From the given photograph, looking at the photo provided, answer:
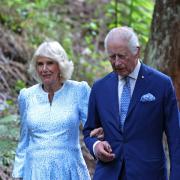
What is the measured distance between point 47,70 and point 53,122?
50cm

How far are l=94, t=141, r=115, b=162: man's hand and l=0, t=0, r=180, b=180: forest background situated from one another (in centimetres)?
261

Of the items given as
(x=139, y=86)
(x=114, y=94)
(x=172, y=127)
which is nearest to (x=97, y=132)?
(x=114, y=94)

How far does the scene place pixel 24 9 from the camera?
1511 cm

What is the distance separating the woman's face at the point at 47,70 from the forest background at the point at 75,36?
1.92 meters

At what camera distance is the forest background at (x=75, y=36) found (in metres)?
7.54

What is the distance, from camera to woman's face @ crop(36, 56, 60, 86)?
19.7 ft

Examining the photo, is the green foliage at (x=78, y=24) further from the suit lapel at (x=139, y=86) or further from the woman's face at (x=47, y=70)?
the suit lapel at (x=139, y=86)

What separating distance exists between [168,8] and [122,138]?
2.82m

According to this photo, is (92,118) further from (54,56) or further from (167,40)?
(167,40)

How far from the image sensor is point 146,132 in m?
5.07

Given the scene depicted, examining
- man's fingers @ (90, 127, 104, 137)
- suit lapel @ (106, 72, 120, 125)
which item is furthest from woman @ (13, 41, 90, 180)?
suit lapel @ (106, 72, 120, 125)

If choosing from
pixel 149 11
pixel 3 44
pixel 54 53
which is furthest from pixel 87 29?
pixel 54 53

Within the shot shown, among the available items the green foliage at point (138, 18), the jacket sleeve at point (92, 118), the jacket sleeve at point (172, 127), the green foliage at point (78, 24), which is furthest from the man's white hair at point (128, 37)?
the green foliage at point (138, 18)

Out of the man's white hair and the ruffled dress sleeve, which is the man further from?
the ruffled dress sleeve
